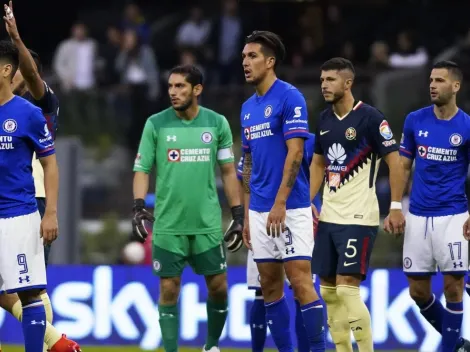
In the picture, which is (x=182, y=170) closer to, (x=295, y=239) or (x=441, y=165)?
(x=295, y=239)

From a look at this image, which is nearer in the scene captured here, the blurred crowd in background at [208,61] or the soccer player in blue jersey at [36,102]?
the soccer player in blue jersey at [36,102]

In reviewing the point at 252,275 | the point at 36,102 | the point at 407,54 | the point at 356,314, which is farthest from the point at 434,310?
the point at 407,54

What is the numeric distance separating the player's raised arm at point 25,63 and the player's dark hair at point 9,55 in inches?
2.5

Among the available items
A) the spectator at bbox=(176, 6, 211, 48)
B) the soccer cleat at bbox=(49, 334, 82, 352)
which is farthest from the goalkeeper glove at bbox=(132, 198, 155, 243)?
the spectator at bbox=(176, 6, 211, 48)

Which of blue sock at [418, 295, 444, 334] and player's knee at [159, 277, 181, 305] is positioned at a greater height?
player's knee at [159, 277, 181, 305]

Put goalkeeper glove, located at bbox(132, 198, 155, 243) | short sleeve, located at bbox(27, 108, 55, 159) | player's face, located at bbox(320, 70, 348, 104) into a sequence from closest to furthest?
1. short sleeve, located at bbox(27, 108, 55, 159)
2. player's face, located at bbox(320, 70, 348, 104)
3. goalkeeper glove, located at bbox(132, 198, 155, 243)

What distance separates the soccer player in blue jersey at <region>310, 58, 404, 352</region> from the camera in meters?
10.9

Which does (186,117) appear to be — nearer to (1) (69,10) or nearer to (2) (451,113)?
(2) (451,113)

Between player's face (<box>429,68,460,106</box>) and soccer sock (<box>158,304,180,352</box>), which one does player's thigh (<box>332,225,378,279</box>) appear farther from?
soccer sock (<box>158,304,180,352</box>)

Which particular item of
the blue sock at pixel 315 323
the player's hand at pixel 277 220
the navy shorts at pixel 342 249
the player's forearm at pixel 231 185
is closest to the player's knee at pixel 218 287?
the player's forearm at pixel 231 185

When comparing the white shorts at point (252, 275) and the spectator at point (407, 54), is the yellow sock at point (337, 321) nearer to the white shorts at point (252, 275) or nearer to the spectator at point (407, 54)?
the white shorts at point (252, 275)

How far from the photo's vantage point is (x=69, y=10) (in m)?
23.6

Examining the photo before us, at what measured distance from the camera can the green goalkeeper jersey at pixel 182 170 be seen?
38.0 feet

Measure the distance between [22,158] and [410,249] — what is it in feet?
11.7
